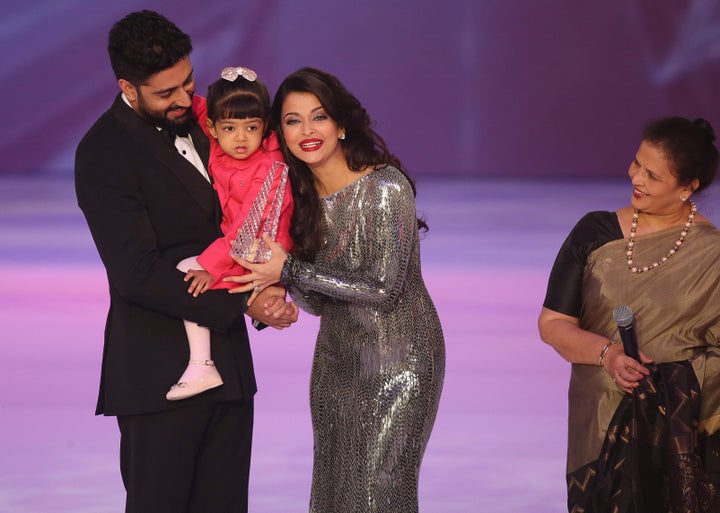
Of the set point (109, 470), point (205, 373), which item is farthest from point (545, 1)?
point (205, 373)

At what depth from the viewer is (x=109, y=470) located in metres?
4.38

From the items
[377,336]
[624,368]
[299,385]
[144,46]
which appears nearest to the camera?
[144,46]

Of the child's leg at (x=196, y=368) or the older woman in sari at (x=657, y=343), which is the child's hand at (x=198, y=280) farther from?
the older woman in sari at (x=657, y=343)

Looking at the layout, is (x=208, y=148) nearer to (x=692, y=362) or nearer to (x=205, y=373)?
(x=205, y=373)

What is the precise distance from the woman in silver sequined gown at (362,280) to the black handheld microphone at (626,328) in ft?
1.60

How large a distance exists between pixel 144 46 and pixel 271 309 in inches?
28.8

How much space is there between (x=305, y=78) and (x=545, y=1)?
30.2 feet

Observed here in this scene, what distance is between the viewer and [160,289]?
2967 mm

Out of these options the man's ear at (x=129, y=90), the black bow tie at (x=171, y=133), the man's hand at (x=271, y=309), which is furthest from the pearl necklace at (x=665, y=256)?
the man's ear at (x=129, y=90)

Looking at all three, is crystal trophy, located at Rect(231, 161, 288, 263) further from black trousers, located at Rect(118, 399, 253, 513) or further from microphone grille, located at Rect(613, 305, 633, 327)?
microphone grille, located at Rect(613, 305, 633, 327)

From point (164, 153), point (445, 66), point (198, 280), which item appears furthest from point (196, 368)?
point (445, 66)

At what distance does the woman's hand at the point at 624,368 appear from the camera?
3.08 m

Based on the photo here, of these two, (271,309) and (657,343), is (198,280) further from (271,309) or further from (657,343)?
(657,343)

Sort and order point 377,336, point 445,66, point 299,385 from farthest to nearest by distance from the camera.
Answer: point 445,66
point 299,385
point 377,336
